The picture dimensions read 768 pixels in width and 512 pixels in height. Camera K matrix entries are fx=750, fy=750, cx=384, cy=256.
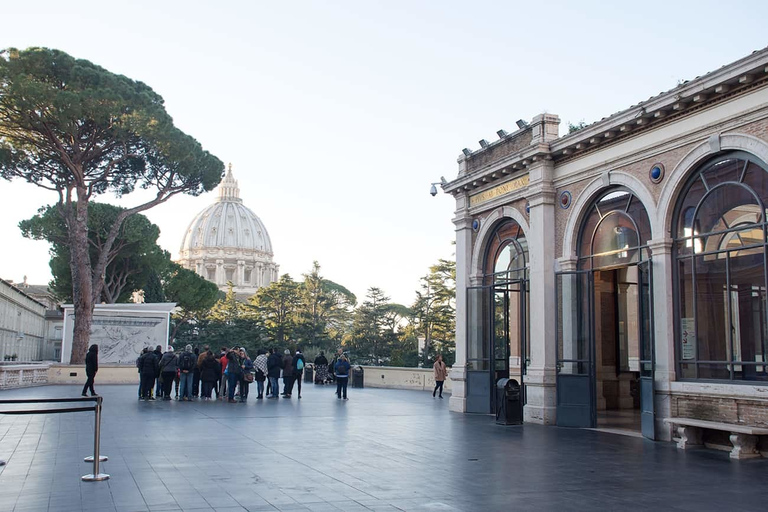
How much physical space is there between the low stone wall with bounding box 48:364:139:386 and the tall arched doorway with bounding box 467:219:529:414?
57.6 ft

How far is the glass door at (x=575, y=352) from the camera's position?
1558 centimetres

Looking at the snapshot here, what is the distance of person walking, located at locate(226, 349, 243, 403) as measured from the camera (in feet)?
69.8

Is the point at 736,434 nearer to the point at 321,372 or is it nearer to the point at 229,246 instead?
the point at 321,372

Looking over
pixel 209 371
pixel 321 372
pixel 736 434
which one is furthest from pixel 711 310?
pixel 321 372

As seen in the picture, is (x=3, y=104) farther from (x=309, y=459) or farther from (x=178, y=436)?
(x=309, y=459)

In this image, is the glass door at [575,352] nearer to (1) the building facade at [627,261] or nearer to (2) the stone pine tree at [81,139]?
(1) the building facade at [627,261]

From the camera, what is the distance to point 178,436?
41.4 ft

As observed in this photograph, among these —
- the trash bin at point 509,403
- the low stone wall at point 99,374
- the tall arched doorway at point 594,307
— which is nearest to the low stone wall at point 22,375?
the low stone wall at point 99,374

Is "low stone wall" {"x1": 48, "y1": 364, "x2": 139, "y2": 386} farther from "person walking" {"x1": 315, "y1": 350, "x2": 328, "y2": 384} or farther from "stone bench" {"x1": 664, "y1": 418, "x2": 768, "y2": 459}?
"stone bench" {"x1": 664, "y1": 418, "x2": 768, "y2": 459}

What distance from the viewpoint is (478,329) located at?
63.7 ft

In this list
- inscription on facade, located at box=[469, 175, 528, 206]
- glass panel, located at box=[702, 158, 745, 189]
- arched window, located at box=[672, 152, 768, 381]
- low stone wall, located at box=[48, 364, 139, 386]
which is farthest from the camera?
low stone wall, located at box=[48, 364, 139, 386]

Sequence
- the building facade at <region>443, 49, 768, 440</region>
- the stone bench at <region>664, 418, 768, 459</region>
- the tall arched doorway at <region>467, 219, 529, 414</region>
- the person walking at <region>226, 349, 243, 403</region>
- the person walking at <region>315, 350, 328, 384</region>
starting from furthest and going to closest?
the person walking at <region>315, 350, 328, 384</region>
the person walking at <region>226, 349, 243, 403</region>
the tall arched doorway at <region>467, 219, 529, 414</region>
the building facade at <region>443, 49, 768, 440</region>
the stone bench at <region>664, 418, 768, 459</region>

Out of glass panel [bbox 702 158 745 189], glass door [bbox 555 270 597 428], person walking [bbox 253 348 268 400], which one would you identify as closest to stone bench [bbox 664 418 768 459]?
glass door [bbox 555 270 597 428]

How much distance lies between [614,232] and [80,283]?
24.8m
